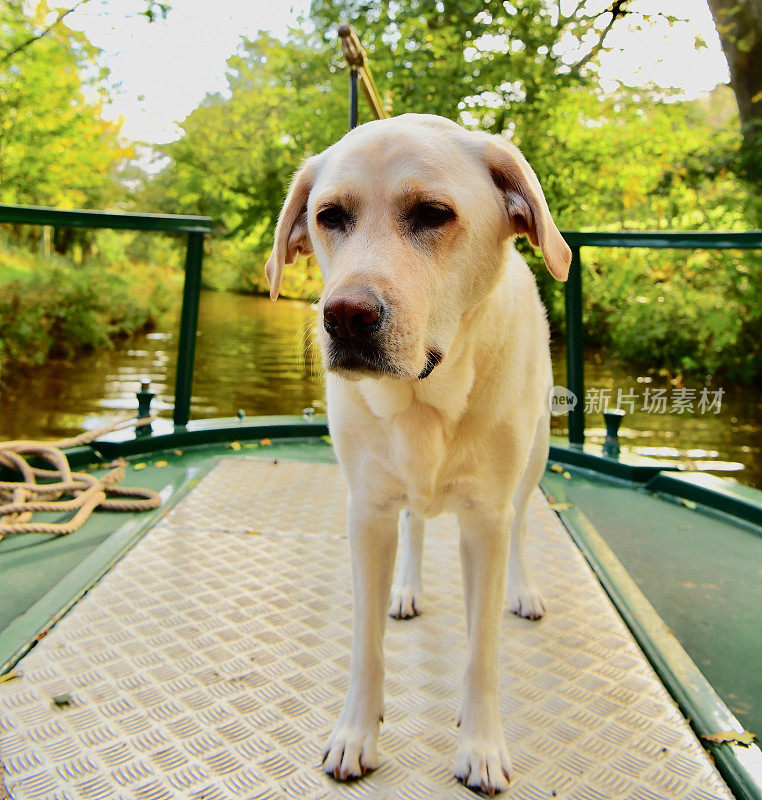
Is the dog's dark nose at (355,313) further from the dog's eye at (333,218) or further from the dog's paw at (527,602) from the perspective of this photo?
the dog's paw at (527,602)

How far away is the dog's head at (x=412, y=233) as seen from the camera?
3.99ft

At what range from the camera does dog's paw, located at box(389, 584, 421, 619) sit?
2078 millimetres

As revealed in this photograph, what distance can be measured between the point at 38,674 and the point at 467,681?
3.45 feet

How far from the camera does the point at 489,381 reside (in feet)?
4.94

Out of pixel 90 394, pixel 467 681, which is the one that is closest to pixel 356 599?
pixel 467 681

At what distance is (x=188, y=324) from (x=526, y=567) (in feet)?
7.98

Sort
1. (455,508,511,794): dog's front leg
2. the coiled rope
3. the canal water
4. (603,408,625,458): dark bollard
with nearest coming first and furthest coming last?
(455,508,511,794): dog's front leg, the coiled rope, (603,408,625,458): dark bollard, the canal water

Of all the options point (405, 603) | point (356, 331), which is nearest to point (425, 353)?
point (356, 331)

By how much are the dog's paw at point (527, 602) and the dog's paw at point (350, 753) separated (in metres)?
0.77

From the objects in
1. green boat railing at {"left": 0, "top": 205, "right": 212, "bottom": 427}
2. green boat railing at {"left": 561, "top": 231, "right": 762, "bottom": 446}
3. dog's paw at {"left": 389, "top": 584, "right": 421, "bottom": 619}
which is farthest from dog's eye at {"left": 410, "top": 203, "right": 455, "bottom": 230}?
green boat railing at {"left": 0, "top": 205, "right": 212, "bottom": 427}

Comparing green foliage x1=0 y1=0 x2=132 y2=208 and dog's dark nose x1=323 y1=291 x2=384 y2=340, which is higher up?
green foliage x1=0 y1=0 x2=132 y2=208

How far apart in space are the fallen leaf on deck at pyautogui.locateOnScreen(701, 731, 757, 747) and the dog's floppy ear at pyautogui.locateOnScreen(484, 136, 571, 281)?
1.07 meters

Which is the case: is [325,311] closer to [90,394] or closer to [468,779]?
[468,779]

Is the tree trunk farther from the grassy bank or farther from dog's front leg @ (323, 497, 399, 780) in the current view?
the grassy bank
